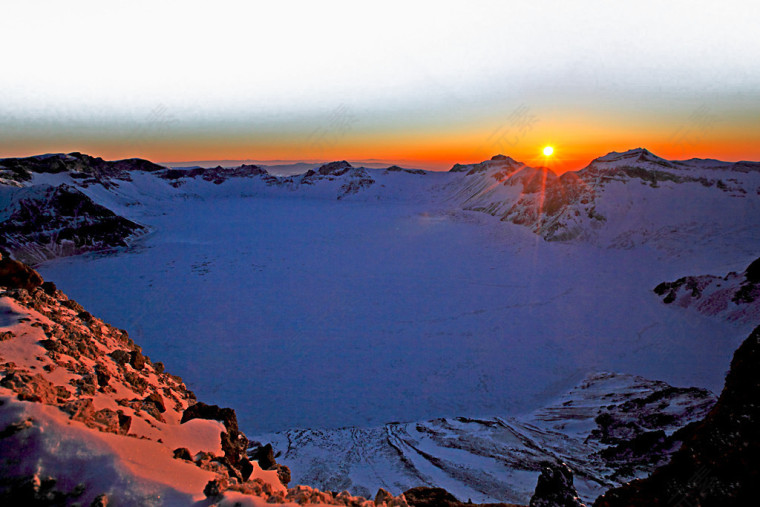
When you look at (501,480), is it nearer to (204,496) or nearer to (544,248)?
(204,496)

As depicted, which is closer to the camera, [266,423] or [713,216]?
[266,423]

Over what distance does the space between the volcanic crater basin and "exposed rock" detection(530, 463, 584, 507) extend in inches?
375

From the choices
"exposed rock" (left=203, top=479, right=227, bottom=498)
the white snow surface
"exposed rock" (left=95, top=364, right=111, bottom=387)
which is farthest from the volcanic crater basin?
"exposed rock" (left=203, top=479, right=227, bottom=498)

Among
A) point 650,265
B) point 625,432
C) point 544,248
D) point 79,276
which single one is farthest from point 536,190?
point 79,276

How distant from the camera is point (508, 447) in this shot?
11.4m

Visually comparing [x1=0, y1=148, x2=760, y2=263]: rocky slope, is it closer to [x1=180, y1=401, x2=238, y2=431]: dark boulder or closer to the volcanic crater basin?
the volcanic crater basin

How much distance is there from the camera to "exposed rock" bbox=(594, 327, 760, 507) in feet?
10.9

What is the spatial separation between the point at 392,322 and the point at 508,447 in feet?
40.1

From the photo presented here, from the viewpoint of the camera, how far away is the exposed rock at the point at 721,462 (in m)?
3.32

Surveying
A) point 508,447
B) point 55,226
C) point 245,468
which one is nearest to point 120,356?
point 245,468

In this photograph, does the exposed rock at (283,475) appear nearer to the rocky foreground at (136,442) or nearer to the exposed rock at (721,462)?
the rocky foreground at (136,442)

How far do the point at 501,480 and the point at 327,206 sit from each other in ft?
262

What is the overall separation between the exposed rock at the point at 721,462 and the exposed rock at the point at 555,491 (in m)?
0.61

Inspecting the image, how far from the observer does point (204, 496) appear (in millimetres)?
3441
